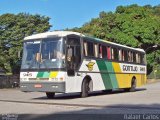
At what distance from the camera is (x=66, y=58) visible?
20.8m

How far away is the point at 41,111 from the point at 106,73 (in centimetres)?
1126

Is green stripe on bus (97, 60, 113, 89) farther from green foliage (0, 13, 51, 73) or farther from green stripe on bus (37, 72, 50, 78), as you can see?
green foliage (0, 13, 51, 73)

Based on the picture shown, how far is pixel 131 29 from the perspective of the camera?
5762 cm

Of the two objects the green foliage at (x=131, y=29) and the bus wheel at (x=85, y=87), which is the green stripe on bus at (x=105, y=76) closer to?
the bus wheel at (x=85, y=87)

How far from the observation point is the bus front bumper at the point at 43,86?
67.1 feet

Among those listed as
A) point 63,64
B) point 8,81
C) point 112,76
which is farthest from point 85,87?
point 8,81

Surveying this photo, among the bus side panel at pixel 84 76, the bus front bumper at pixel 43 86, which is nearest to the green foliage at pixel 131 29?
the bus side panel at pixel 84 76

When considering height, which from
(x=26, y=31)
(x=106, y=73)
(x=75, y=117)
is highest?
(x=26, y=31)

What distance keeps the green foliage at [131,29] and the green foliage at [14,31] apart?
23.5ft

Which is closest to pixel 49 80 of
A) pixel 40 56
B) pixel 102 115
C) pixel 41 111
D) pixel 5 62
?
pixel 40 56

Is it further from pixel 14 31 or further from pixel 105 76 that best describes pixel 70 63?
pixel 14 31

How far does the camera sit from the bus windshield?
20734 mm

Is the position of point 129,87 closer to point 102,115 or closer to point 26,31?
point 102,115

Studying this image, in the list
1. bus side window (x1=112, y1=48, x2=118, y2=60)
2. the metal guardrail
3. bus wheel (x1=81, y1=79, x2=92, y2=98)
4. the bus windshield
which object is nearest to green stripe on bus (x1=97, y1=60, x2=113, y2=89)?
bus wheel (x1=81, y1=79, x2=92, y2=98)
